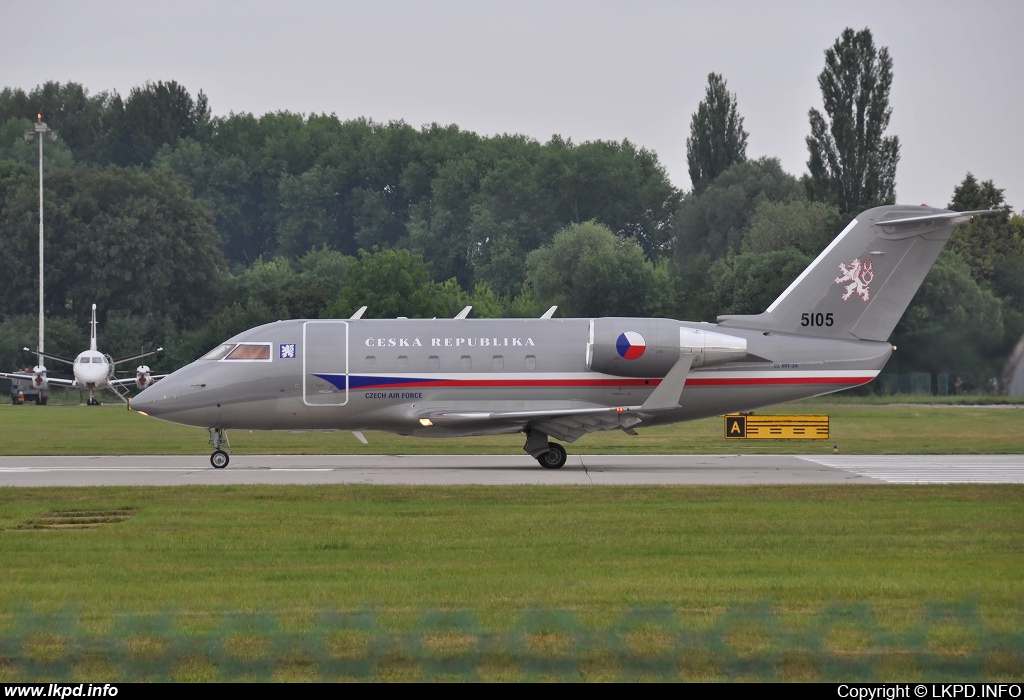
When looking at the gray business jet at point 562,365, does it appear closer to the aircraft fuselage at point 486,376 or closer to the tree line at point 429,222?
the aircraft fuselage at point 486,376

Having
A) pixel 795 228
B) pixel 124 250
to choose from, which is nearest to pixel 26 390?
pixel 124 250

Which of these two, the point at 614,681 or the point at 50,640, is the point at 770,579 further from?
the point at 50,640

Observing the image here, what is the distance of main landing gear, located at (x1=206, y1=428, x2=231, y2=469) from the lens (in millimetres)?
29578

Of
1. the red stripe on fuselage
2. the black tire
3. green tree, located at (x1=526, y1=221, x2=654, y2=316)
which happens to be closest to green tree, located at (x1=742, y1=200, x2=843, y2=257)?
green tree, located at (x1=526, y1=221, x2=654, y2=316)

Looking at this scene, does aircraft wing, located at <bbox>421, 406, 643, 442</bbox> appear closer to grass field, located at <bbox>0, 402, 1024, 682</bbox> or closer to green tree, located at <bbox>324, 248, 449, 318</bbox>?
grass field, located at <bbox>0, 402, 1024, 682</bbox>

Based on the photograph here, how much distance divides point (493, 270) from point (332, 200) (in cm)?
2909

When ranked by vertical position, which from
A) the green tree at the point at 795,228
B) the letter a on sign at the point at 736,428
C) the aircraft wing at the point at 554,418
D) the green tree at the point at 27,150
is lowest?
the letter a on sign at the point at 736,428

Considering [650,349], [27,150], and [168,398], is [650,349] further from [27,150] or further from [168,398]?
[27,150]

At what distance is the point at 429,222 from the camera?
11875 centimetres

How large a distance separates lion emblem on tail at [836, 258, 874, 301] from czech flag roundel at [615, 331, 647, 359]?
515 cm

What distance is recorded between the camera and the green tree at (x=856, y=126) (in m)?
76.2

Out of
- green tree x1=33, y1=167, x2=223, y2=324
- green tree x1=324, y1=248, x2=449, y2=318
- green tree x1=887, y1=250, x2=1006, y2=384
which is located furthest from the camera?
green tree x1=33, y1=167, x2=223, y2=324

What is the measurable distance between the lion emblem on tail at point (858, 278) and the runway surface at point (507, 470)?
4.12 metres

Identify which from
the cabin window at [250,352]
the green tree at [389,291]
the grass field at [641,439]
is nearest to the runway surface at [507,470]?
the grass field at [641,439]
